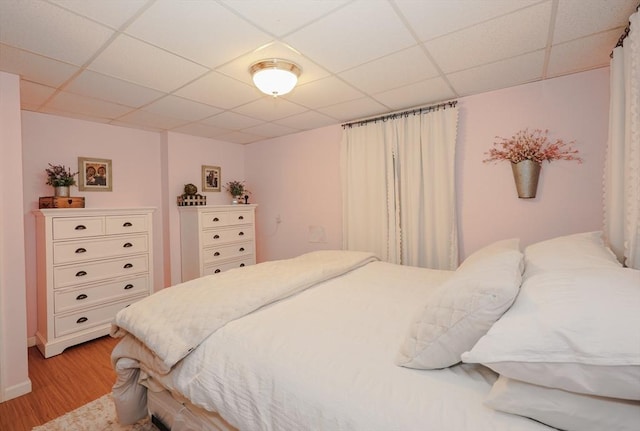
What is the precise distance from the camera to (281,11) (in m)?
1.46

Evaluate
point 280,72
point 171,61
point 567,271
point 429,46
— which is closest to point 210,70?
point 171,61

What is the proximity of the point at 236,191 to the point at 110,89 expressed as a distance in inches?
82.1

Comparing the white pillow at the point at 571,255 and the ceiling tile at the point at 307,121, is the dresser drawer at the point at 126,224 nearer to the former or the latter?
the ceiling tile at the point at 307,121

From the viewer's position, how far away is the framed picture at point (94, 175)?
3.16 metres

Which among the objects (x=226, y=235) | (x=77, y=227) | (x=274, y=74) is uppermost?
(x=274, y=74)

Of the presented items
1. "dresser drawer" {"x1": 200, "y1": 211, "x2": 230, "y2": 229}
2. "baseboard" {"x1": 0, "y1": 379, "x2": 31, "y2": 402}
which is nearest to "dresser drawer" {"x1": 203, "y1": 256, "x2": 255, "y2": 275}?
"dresser drawer" {"x1": 200, "y1": 211, "x2": 230, "y2": 229}

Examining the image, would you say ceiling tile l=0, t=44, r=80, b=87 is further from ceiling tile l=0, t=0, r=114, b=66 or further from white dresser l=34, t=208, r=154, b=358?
white dresser l=34, t=208, r=154, b=358

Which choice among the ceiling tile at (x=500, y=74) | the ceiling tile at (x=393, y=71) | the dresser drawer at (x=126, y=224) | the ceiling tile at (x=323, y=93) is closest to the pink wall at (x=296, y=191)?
the ceiling tile at (x=323, y=93)

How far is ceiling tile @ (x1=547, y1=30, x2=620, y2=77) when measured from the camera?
5.86 ft

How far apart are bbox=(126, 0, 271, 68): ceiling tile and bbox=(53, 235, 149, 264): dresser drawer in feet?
7.07

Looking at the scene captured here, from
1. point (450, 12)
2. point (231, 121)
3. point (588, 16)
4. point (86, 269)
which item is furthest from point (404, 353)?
point (86, 269)

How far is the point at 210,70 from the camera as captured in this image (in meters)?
2.07

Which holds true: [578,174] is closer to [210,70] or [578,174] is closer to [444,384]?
[444,384]

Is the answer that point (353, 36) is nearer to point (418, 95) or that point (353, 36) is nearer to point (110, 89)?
point (418, 95)
